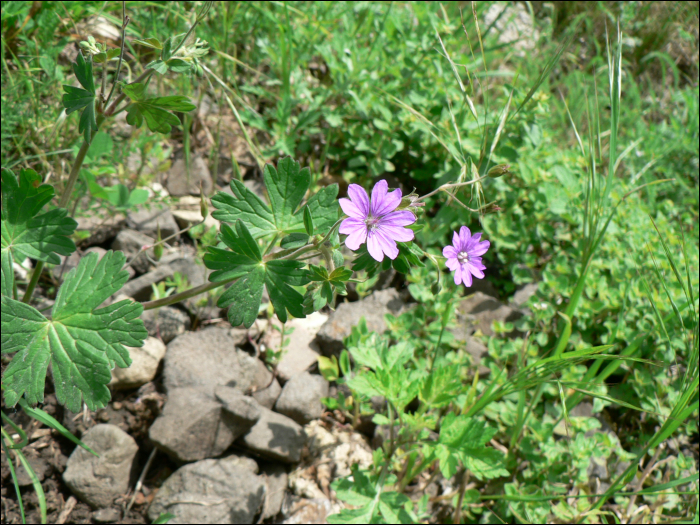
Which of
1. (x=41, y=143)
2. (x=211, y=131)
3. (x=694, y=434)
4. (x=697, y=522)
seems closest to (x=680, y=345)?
(x=694, y=434)

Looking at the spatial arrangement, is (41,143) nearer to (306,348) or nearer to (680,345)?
(306,348)

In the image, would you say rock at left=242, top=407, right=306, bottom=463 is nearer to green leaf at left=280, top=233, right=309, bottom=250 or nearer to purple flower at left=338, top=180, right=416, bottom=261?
green leaf at left=280, top=233, right=309, bottom=250

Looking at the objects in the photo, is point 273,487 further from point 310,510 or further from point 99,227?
point 99,227

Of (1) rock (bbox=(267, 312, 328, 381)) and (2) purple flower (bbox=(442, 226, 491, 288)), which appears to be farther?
(1) rock (bbox=(267, 312, 328, 381))

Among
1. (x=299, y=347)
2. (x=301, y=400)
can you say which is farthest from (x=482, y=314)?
(x=301, y=400)

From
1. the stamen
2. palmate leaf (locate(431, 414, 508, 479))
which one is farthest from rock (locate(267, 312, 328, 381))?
the stamen

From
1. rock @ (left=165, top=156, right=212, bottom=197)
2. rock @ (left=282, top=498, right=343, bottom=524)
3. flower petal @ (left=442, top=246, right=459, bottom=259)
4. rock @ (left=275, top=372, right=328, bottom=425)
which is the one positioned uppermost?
flower petal @ (left=442, top=246, right=459, bottom=259)

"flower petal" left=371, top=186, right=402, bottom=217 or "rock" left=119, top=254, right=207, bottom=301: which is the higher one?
"flower petal" left=371, top=186, right=402, bottom=217
